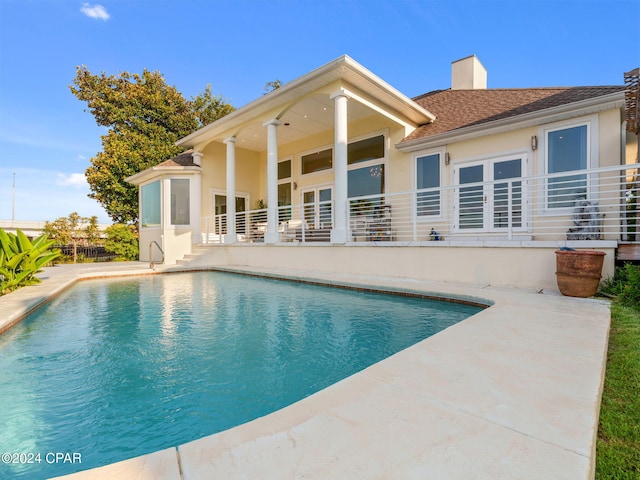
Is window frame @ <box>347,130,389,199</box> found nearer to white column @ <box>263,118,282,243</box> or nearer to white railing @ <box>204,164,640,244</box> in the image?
white railing @ <box>204,164,640,244</box>

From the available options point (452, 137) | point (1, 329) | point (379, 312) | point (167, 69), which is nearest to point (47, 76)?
point (167, 69)

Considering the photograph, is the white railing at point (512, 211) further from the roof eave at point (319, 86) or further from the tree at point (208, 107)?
the tree at point (208, 107)

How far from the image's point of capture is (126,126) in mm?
17500

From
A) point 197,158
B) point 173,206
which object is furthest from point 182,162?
point 173,206

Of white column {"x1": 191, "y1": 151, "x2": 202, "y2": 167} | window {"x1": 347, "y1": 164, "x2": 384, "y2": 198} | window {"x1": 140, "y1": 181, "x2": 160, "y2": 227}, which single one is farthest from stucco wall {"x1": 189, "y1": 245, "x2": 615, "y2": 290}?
window {"x1": 140, "y1": 181, "x2": 160, "y2": 227}

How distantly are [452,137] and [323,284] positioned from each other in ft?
17.1

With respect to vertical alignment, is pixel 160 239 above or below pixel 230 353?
above

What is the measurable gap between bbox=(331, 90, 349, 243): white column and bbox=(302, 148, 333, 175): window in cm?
354

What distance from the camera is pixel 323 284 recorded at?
23.4 feet

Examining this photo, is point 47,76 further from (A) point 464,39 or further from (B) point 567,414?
(B) point 567,414

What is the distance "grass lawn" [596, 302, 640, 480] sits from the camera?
4.12 feet

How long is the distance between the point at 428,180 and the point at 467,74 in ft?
16.9

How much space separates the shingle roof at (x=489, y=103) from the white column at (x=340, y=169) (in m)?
2.28

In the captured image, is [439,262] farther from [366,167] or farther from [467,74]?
[467,74]
